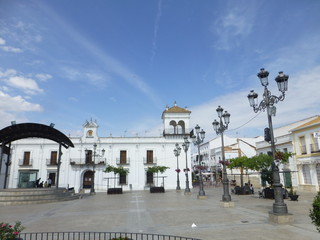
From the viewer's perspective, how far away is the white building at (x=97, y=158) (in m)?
34.7

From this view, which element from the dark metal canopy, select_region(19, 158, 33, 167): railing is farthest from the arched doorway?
the dark metal canopy

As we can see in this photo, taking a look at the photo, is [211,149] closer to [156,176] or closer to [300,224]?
[156,176]

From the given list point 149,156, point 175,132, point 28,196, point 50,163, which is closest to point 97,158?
point 50,163

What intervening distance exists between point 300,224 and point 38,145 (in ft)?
118

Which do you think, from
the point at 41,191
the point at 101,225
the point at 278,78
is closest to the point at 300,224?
the point at 278,78

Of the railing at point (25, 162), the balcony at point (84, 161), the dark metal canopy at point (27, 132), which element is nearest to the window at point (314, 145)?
the dark metal canopy at point (27, 132)

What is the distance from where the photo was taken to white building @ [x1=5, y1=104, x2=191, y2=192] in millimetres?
34656

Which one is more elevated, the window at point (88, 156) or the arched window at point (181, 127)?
the arched window at point (181, 127)

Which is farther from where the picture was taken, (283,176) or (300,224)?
(283,176)

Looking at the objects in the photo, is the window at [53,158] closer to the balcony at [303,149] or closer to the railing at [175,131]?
the railing at [175,131]

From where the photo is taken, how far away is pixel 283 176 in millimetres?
28812

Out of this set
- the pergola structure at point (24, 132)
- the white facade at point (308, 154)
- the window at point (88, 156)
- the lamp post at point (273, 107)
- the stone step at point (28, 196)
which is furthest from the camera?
the window at point (88, 156)

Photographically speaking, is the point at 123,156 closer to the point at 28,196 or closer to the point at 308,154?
the point at 28,196

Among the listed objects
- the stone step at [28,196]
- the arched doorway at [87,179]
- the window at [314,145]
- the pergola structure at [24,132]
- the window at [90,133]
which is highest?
the window at [90,133]
